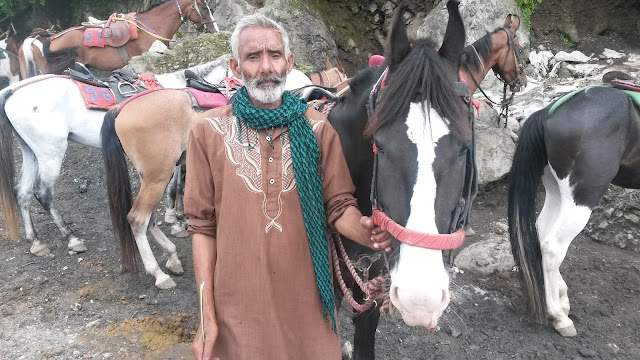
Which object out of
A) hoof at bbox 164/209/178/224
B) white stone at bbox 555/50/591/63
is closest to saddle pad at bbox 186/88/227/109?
hoof at bbox 164/209/178/224

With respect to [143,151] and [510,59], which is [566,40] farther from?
[143,151]

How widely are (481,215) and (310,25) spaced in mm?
5243

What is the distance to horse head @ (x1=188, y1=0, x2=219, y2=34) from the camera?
729 cm

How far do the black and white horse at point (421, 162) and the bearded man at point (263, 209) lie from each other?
0.24 meters

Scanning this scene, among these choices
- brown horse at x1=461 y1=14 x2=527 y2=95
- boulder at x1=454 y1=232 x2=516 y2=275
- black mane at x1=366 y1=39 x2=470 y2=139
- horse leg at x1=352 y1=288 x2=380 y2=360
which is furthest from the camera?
brown horse at x1=461 y1=14 x2=527 y2=95

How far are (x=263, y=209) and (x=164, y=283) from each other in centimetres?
262

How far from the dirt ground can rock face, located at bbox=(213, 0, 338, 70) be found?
17.1ft

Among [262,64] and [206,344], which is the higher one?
[262,64]

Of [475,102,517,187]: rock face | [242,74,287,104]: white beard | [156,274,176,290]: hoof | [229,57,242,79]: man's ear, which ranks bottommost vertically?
[156,274,176,290]: hoof

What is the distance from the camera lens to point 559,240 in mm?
2979

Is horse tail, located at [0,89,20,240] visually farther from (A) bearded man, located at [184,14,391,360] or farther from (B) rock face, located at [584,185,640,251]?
(B) rock face, located at [584,185,640,251]

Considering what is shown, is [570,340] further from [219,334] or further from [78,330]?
[78,330]

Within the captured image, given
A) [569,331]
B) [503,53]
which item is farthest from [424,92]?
[503,53]

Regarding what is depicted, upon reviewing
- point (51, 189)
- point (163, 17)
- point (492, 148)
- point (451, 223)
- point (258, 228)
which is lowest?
point (492, 148)
